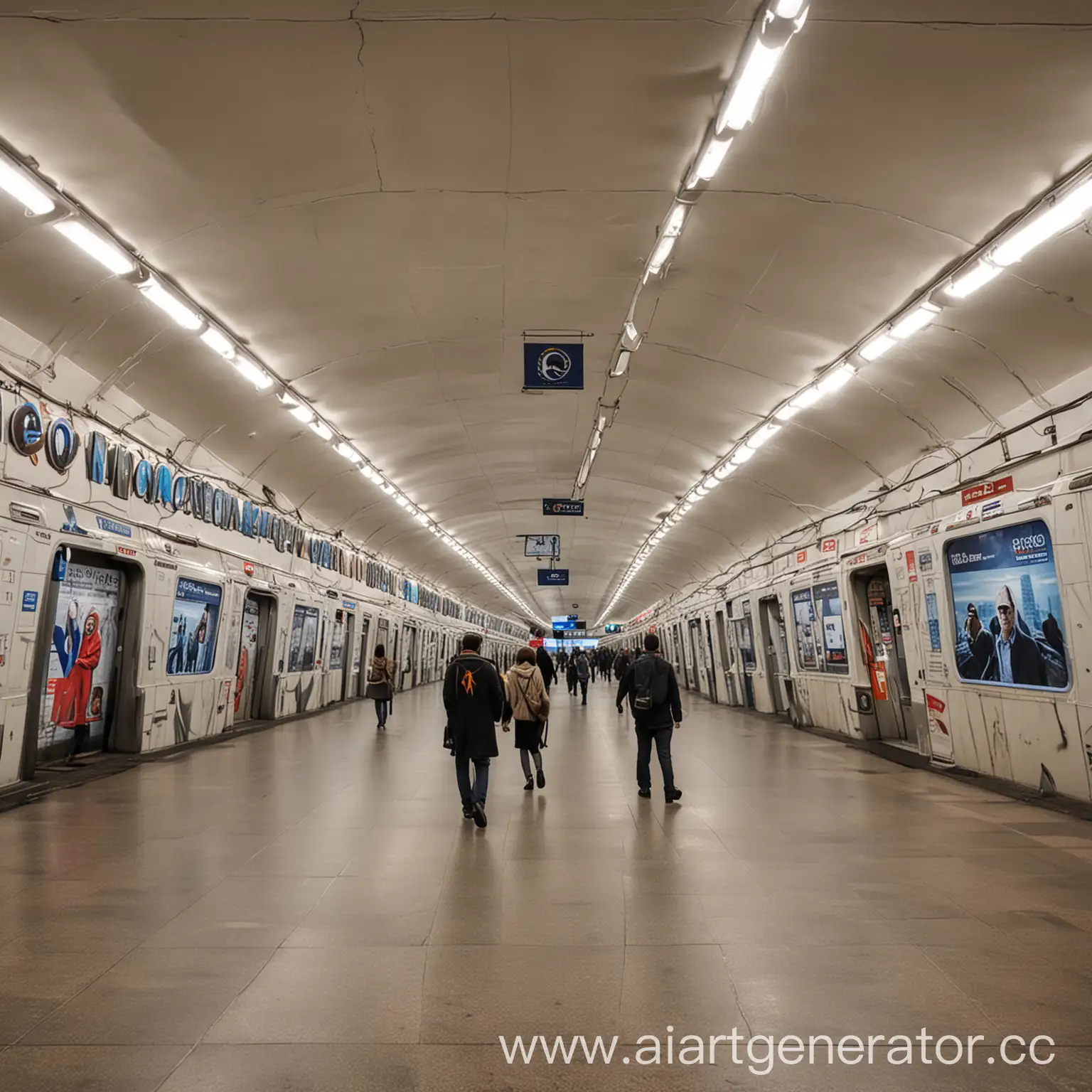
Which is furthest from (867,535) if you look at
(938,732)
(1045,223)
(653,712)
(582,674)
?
(582,674)

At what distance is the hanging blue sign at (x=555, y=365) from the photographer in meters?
9.68

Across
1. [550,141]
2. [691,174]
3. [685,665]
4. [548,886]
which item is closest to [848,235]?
[691,174]

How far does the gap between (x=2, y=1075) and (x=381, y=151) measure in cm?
584

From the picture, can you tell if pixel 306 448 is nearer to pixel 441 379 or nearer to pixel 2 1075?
pixel 441 379

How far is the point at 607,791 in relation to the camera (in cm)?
841

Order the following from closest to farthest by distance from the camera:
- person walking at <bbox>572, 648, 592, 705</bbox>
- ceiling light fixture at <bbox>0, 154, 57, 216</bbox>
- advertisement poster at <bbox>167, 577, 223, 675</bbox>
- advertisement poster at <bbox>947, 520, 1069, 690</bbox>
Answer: ceiling light fixture at <bbox>0, 154, 57, 216</bbox>, advertisement poster at <bbox>947, 520, 1069, 690</bbox>, advertisement poster at <bbox>167, 577, 223, 675</bbox>, person walking at <bbox>572, 648, 592, 705</bbox>

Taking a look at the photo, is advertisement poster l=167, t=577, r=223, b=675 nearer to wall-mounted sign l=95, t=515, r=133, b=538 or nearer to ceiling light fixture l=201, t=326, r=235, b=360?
wall-mounted sign l=95, t=515, r=133, b=538

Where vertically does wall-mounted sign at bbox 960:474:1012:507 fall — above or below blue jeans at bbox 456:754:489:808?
above

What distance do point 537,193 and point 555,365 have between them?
10.0 ft

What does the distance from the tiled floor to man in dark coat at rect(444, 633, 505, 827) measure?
0.32 meters

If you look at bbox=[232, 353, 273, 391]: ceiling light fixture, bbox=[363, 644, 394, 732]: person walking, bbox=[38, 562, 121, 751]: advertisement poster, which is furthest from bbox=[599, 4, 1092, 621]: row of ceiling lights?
bbox=[363, 644, 394, 732]: person walking

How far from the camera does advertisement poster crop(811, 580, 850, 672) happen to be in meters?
13.6

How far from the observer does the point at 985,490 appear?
349 inches

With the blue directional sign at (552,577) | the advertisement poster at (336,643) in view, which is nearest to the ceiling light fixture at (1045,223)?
the advertisement poster at (336,643)
